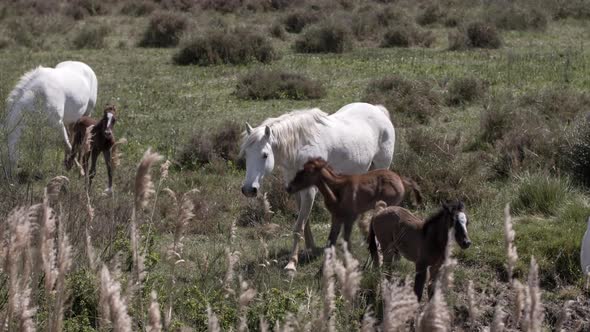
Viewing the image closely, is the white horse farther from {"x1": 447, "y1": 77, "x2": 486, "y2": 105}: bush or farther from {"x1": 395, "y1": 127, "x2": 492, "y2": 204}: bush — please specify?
{"x1": 447, "y1": 77, "x2": 486, "y2": 105}: bush

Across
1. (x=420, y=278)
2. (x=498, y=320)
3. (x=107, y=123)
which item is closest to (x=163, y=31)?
(x=107, y=123)

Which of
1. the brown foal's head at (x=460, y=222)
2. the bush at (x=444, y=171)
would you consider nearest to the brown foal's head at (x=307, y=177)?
the brown foal's head at (x=460, y=222)

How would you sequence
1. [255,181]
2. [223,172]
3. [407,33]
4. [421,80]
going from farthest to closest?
[407,33], [421,80], [223,172], [255,181]

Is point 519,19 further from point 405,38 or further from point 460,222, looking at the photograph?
point 460,222

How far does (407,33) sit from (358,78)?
5.68 meters

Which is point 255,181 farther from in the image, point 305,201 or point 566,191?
point 566,191

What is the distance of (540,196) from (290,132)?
291cm

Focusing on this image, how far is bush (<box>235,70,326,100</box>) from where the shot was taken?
14.9 meters

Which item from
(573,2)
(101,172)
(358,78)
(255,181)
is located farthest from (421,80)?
(573,2)

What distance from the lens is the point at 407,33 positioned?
860 inches

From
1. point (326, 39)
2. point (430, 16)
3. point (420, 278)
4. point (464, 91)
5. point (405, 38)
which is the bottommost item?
point (430, 16)

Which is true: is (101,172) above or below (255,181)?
below

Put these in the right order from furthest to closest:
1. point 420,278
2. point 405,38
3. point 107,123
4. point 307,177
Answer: point 405,38
point 107,123
point 307,177
point 420,278

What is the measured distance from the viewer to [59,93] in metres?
11.1
